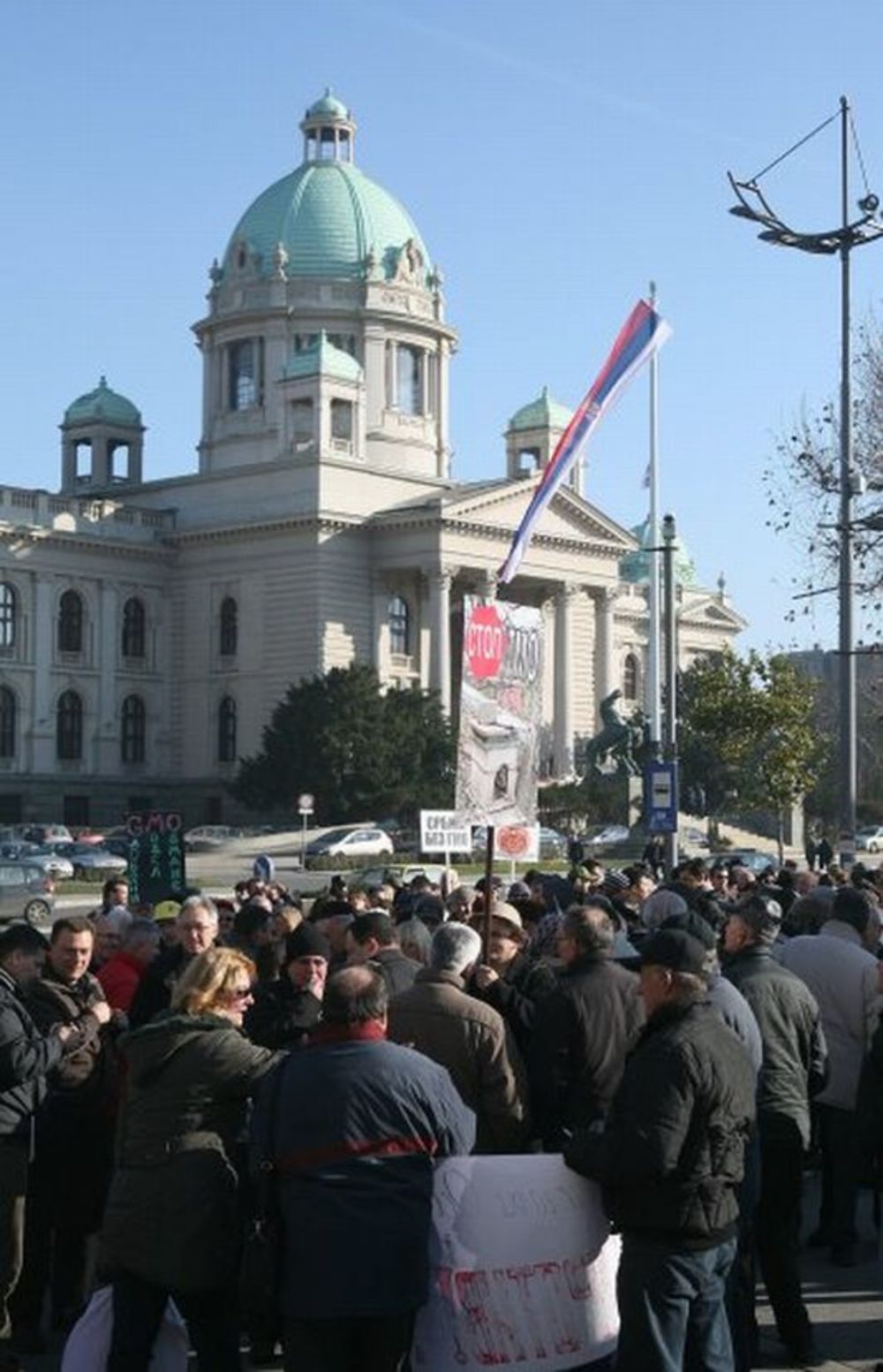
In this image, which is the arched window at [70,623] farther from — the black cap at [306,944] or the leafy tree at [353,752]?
the black cap at [306,944]

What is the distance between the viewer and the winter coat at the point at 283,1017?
31.2 ft

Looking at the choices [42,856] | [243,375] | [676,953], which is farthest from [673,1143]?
[243,375]

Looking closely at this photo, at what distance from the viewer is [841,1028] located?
11.7 m

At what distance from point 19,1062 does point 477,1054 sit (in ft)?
5.83

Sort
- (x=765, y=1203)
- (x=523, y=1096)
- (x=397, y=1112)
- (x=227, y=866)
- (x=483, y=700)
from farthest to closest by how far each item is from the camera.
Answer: (x=227, y=866) → (x=483, y=700) → (x=765, y=1203) → (x=523, y=1096) → (x=397, y=1112)

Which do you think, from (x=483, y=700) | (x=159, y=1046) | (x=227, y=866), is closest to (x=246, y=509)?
(x=227, y=866)

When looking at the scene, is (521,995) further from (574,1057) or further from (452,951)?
(452,951)

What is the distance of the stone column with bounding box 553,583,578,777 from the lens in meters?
90.8

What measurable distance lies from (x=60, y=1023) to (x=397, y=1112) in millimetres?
2868

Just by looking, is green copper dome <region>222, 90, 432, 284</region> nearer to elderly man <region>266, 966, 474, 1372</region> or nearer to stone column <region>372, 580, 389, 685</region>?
stone column <region>372, 580, 389, 685</region>

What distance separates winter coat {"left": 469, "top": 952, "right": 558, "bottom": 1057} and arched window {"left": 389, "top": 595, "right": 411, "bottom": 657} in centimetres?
7778

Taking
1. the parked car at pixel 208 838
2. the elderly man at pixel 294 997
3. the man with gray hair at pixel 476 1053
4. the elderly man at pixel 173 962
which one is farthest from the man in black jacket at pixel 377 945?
the parked car at pixel 208 838

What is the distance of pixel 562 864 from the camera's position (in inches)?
2424

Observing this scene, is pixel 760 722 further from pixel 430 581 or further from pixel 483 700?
pixel 483 700
